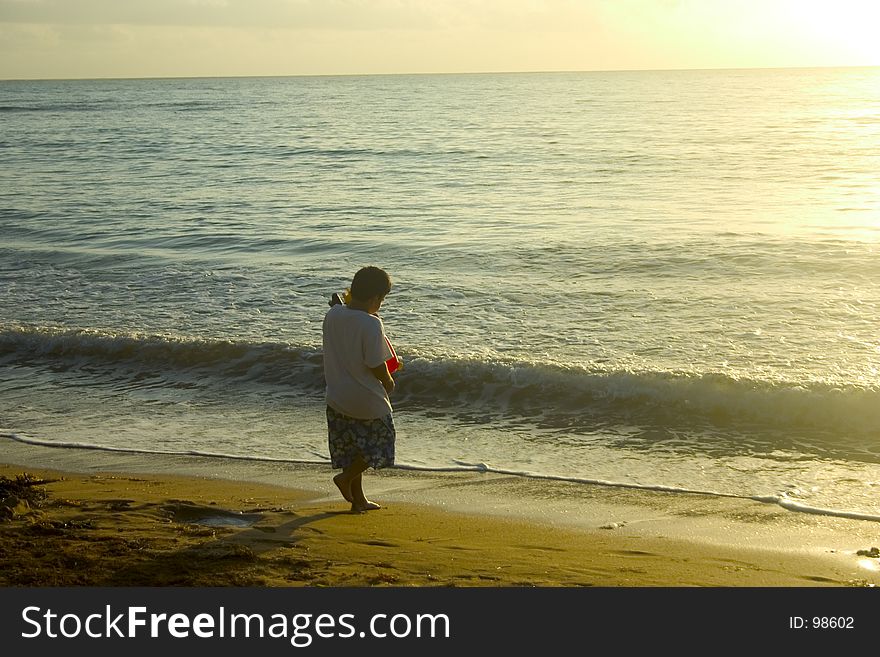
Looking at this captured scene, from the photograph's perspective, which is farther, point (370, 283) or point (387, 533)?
point (387, 533)

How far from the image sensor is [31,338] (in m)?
11.5

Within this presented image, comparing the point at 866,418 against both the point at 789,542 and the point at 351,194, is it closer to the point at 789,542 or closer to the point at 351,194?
the point at 789,542

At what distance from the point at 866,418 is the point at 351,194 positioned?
60.0 ft

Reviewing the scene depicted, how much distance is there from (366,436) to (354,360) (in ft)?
1.69

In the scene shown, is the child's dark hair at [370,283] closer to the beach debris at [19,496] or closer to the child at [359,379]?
the child at [359,379]

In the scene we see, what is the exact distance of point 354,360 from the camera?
534 cm

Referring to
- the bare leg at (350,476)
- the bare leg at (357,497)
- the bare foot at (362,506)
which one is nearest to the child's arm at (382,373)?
the bare leg at (350,476)

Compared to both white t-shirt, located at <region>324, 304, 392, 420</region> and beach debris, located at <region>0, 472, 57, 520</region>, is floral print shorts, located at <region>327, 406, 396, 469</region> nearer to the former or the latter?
white t-shirt, located at <region>324, 304, 392, 420</region>

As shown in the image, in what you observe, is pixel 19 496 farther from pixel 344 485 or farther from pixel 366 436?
pixel 366 436

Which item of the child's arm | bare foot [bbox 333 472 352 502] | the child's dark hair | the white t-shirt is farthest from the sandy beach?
the child's dark hair

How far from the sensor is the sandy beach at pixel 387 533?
444cm

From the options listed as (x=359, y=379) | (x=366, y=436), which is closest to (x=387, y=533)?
(x=366, y=436)

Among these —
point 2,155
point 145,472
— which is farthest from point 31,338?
point 2,155

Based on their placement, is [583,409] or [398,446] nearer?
[398,446]
